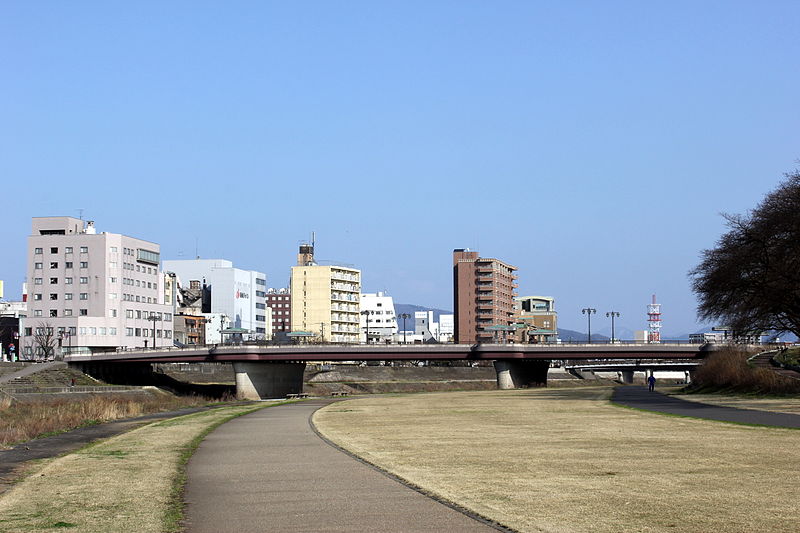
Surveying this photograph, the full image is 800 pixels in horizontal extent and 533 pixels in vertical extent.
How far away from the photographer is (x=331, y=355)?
394 ft

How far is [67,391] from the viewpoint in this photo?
98.1m

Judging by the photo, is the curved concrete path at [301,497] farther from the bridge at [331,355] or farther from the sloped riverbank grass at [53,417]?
the bridge at [331,355]

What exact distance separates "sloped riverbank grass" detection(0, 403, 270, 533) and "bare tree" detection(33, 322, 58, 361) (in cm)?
12724

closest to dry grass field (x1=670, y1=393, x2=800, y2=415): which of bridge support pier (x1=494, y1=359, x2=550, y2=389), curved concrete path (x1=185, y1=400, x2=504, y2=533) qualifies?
curved concrete path (x1=185, y1=400, x2=504, y2=533)

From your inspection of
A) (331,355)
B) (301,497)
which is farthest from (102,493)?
(331,355)

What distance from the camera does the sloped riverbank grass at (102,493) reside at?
51.7 feet

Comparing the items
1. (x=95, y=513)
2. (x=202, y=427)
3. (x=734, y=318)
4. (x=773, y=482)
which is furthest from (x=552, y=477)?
(x=734, y=318)

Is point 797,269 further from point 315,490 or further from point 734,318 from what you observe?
point 315,490

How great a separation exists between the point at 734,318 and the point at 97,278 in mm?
104234

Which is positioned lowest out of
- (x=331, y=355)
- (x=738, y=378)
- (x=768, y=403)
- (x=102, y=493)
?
(x=768, y=403)

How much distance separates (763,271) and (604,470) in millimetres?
54499

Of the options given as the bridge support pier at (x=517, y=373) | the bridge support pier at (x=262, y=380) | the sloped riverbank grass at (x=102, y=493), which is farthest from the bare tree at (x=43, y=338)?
the sloped riverbank grass at (x=102, y=493)

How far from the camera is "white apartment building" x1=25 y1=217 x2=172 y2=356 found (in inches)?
6019

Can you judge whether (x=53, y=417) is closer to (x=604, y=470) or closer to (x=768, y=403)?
(x=768, y=403)
